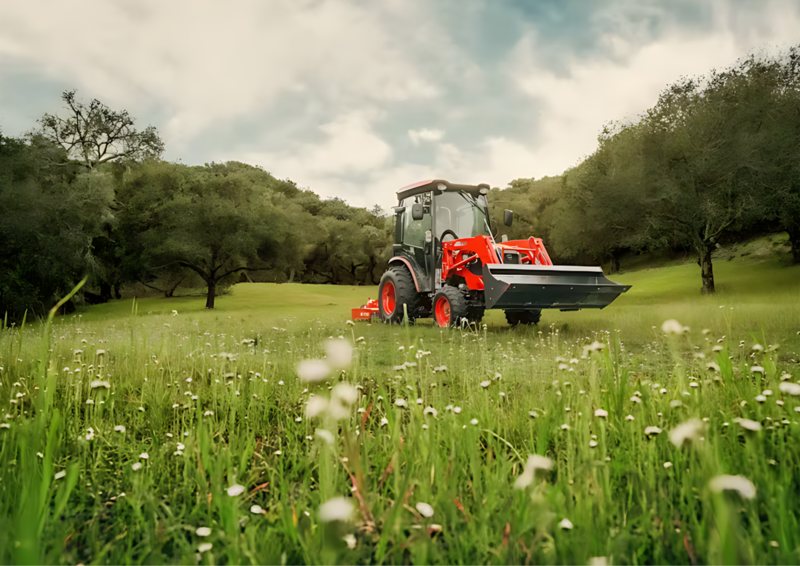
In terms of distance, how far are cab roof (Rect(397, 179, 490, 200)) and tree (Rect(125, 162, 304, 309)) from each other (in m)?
11.2

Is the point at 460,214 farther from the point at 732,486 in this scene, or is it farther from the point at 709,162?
the point at 709,162

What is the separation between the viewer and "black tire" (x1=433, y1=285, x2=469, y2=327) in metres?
8.05

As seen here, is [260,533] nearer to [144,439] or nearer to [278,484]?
[278,484]

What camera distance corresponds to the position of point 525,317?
10.2 m

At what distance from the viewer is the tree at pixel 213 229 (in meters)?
19.4

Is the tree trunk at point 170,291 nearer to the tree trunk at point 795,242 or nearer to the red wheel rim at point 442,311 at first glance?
the red wheel rim at point 442,311

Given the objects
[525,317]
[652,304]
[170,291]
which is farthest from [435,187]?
[170,291]

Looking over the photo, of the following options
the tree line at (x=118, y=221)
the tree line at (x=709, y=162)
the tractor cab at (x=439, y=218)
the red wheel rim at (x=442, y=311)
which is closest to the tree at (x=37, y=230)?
the tree line at (x=118, y=221)

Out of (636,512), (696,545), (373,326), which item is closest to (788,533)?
(696,545)

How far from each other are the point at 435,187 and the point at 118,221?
1703 centimetres

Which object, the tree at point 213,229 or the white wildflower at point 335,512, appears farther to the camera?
the tree at point 213,229

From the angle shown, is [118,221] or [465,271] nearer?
[465,271]

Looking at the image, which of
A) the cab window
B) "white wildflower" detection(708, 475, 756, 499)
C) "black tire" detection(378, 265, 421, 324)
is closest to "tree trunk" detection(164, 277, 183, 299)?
"black tire" detection(378, 265, 421, 324)

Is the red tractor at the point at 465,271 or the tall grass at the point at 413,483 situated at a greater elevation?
the red tractor at the point at 465,271
